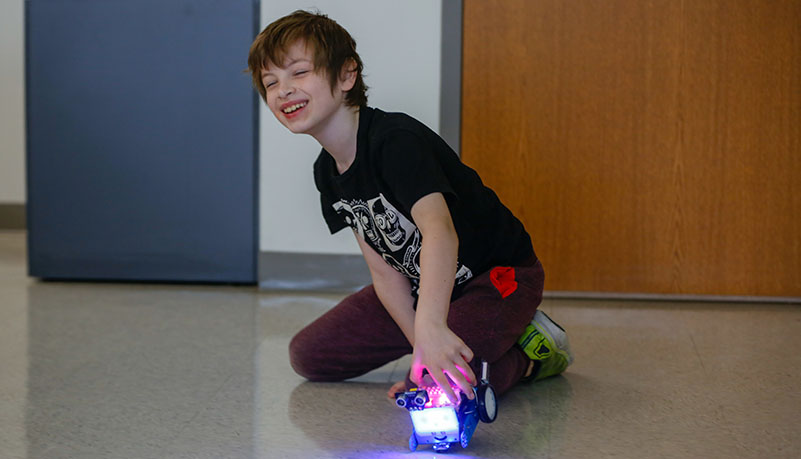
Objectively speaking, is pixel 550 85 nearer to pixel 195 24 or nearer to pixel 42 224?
pixel 195 24

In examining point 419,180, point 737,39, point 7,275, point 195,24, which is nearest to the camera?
point 419,180

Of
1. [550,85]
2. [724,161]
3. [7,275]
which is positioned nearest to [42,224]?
[7,275]

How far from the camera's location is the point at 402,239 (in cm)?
130

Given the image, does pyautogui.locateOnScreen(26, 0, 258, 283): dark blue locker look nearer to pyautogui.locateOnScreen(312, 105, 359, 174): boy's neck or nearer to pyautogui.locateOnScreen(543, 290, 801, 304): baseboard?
pyautogui.locateOnScreen(543, 290, 801, 304): baseboard

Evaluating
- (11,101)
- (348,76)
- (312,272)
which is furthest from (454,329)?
(11,101)

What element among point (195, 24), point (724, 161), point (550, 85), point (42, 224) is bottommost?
point (42, 224)

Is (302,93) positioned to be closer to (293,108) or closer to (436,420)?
(293,108)

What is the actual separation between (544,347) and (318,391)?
38cm

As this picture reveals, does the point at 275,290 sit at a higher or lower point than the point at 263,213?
lower

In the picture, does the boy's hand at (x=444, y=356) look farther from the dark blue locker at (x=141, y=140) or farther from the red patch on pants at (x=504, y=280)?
the dark blue locker at (x=141, y=140)

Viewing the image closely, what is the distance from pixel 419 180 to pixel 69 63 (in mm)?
1711

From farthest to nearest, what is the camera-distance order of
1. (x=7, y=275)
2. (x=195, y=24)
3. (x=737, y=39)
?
(x=7, y=275) < (x=195, y=24) < (x=737, y=39)

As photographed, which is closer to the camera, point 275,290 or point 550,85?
point 550,85

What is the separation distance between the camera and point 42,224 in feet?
8.25
